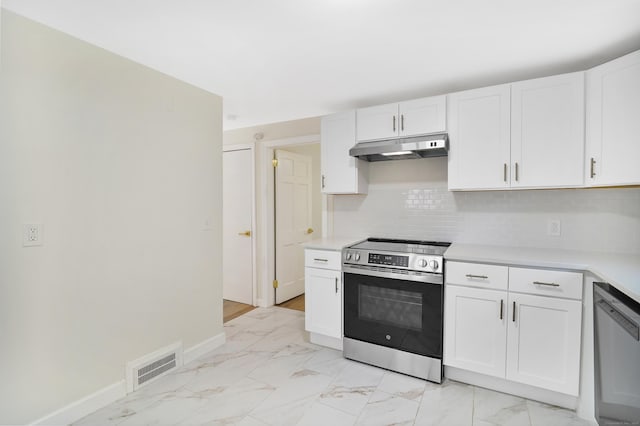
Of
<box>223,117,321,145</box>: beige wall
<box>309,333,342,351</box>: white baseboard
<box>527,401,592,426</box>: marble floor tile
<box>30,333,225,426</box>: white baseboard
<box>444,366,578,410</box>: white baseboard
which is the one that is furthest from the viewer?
<box>223,117,321,145</box>: beige wall

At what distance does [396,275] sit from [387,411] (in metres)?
0.89

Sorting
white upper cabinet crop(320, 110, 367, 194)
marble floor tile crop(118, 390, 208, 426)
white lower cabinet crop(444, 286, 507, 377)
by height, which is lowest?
marble floor tile crop(118, 390, 208, 426)

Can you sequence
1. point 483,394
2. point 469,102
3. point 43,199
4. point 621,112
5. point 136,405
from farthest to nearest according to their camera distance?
point 469,102 < point 483,394 < point 136,405 < point 621,112 < point 43,199

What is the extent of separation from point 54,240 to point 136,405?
3.78 ft

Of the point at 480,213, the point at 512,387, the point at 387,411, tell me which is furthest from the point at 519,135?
the point at 387,411

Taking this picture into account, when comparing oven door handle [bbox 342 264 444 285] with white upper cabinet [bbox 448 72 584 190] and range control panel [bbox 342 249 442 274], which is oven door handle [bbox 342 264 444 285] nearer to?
range control panel [bbox 342 249 442 274]

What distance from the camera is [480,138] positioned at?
2.43 metres

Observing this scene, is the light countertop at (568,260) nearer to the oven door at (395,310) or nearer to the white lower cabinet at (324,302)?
the oven door at (395,310)

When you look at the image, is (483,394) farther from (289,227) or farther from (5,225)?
(5,225)

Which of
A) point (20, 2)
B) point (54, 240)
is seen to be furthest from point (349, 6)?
point (54, 240)

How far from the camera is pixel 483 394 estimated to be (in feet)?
7.17

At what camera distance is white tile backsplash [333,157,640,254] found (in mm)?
2289

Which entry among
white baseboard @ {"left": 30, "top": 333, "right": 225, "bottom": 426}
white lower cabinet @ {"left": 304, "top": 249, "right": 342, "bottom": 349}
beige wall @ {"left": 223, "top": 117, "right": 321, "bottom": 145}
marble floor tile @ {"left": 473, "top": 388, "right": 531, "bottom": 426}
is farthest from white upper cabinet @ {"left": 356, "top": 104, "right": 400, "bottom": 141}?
white baseboard @ {"left": 30, "top": 333, "right": 225, "bottom": 426}

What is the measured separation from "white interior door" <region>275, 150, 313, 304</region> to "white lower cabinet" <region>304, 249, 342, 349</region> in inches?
50.7
